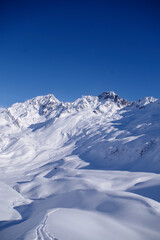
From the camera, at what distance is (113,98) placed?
547 feet

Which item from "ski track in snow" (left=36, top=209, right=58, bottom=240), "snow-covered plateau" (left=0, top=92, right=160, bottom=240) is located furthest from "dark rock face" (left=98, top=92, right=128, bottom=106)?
"ski track in snow" (left=36, top=209, right=58, bottom=240)

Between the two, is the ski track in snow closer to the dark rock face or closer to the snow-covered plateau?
the snow-covered plateau

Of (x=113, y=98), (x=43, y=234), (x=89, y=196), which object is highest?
(x=113, y=98)

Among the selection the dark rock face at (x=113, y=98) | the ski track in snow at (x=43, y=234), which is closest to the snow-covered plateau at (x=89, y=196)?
the ski track in snow at (x=43, y=234)

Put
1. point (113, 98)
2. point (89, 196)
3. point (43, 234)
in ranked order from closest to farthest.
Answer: point (43, 234), point (89, 196), point (113, 98)

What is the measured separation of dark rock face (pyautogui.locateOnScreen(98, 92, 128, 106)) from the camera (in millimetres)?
163688

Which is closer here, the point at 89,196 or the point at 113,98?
the point at 89,196

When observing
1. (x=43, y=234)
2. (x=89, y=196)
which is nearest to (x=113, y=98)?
(x=89, y=196)

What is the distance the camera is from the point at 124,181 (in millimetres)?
22906

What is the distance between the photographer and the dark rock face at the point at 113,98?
537 feet

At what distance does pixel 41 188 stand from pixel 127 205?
1665 cm

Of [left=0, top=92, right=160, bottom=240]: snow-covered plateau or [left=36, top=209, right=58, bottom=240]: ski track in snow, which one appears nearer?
[left=36, top=209, right=58, bottom=240]: ski track in snow

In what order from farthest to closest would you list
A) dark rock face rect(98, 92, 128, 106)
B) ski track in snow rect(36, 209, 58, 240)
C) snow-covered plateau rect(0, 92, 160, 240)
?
dark rock face rect(98, 92, 128, 106) → snow-covered plateau rect(0, 92, 160, 240) → ski track in snow rect(36, 209, 58, 240)

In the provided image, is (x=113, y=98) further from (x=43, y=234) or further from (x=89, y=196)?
(x=43, y=234)
